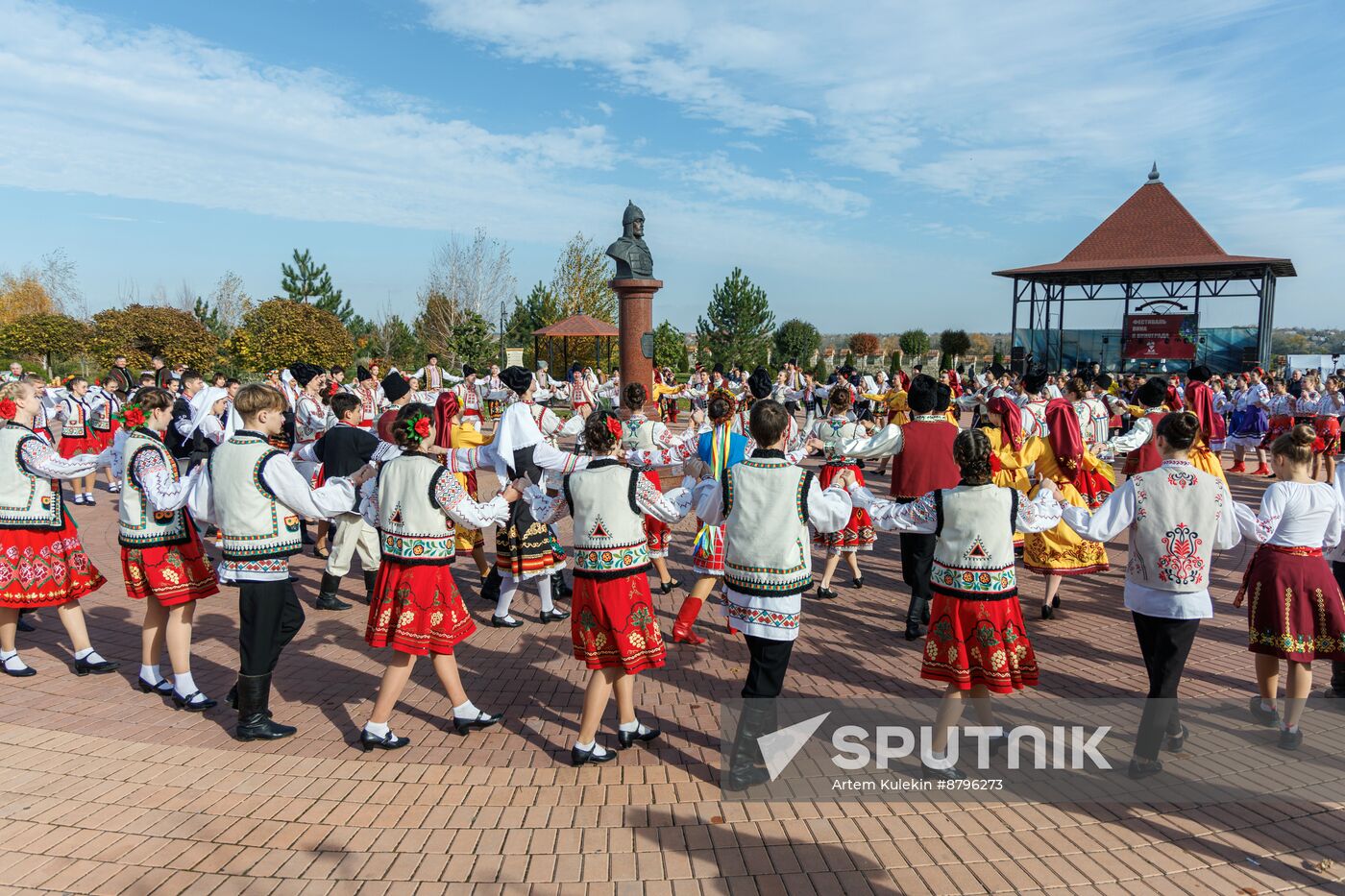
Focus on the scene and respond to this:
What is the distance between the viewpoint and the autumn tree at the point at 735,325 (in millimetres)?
45469

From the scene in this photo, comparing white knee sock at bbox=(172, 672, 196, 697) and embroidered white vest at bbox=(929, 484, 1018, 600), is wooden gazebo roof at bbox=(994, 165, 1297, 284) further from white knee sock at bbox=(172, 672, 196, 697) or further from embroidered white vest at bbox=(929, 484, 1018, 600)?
white knee sock at bbox=(172, 672, 196, 697)

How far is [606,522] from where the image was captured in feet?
13.2

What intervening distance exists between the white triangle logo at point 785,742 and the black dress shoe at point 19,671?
16.1ft

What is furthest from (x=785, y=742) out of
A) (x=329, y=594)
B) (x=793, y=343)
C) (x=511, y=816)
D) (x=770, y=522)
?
(x=793, y=343)

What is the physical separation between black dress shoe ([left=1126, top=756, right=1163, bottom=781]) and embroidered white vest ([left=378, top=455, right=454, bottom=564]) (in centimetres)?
367

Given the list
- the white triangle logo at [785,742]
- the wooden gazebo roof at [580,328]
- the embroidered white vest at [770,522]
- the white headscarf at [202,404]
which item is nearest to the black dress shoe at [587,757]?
the white triangle logo at [785,742]

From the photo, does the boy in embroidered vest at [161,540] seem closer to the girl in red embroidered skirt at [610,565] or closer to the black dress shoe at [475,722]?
the black dress shoe at [475,722]

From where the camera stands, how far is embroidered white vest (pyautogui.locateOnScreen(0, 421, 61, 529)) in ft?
16.7

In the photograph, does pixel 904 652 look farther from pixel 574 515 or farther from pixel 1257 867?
pixel 574 515

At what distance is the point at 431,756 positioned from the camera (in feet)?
14.4

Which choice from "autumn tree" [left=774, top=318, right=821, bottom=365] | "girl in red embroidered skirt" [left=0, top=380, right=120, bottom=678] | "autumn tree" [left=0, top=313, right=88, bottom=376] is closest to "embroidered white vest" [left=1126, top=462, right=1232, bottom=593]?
"girl in red embroidered skirt" [left=0, top=380, right=120, bottom=678]

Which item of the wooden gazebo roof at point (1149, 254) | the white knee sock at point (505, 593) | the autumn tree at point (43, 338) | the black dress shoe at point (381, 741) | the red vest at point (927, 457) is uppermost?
the wooden gazebo roof at point (1149, 254)

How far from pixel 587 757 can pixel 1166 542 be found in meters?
3.07

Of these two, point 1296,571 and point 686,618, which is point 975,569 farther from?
point 686,618
